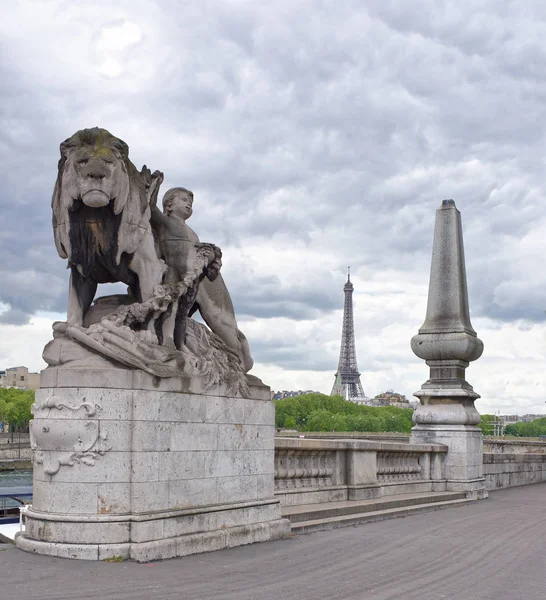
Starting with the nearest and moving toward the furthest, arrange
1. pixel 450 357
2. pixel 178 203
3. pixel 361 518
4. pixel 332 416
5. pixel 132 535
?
pixel 132 535
pixel 178 203
pixel 361 518
pixel 450 357
pixel 332 416

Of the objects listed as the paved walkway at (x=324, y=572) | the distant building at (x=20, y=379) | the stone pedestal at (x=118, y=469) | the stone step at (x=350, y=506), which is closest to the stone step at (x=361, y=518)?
the stone step at (x=350, y=506)

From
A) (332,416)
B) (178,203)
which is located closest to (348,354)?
(332,416)

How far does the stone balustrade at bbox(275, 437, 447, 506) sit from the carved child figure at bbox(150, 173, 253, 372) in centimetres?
232

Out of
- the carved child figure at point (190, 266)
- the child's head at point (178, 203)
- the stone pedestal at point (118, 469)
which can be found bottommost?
the stone pedestal at point (118, 469)

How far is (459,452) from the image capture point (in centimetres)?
1770

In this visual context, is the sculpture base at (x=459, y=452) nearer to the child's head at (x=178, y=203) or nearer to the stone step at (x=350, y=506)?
the stone step at (x=350, y=506)

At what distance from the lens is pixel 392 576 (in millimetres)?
8484

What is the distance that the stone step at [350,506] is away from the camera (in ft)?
37.9

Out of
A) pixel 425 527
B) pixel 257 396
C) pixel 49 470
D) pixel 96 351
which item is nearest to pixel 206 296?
pixel 257 396

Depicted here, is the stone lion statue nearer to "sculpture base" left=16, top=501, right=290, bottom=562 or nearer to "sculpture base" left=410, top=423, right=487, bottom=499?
"sculpture base" left=16, top=501, right=290, bottom=562

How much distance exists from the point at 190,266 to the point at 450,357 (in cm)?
994

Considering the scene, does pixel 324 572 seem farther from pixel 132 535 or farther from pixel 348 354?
pixel 348 354

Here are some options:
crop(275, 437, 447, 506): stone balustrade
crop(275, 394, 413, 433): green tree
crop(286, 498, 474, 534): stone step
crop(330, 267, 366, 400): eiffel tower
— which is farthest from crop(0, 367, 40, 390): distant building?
crop(286, 498, 474, 534): stone step

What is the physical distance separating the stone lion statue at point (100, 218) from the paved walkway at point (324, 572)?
2769 millimetres
